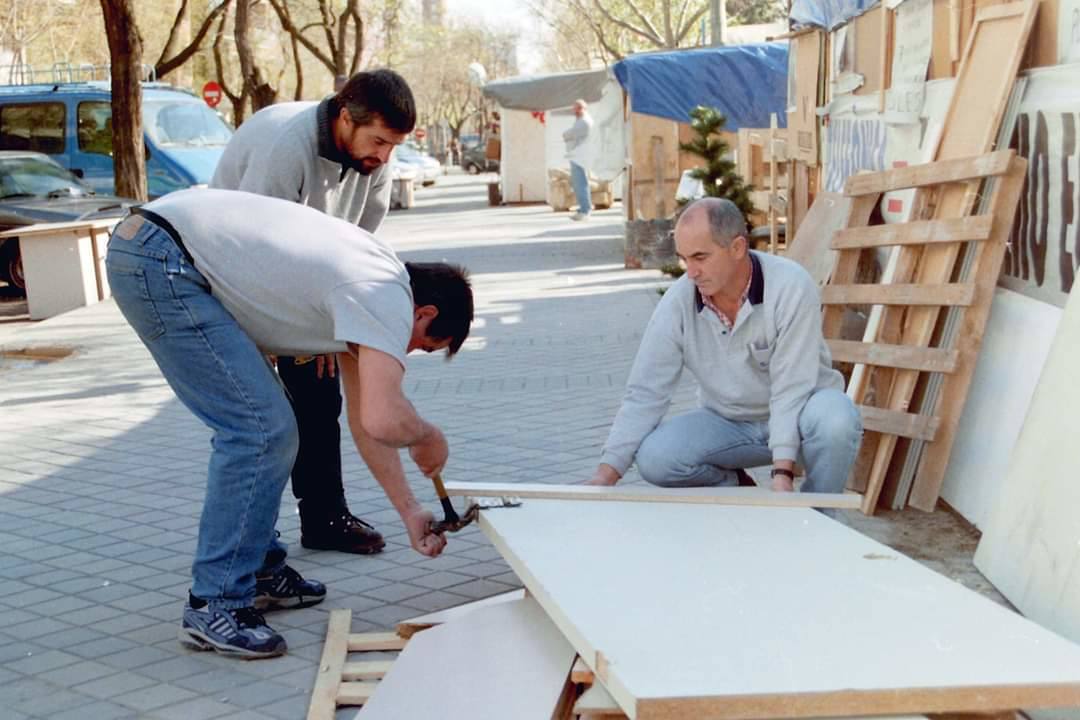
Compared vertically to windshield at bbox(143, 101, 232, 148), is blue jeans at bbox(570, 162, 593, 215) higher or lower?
lower

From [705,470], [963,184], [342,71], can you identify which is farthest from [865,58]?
[342,71]

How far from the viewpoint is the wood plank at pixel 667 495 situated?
12.7 ft

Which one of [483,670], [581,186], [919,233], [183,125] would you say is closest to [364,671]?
[483,670]

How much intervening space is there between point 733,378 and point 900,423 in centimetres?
104

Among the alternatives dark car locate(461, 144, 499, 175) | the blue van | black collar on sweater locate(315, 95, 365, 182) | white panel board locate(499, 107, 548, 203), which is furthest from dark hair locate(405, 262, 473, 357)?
dark car locate(461, 144, 499, 175)

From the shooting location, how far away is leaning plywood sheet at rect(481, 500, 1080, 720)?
2.47 metres

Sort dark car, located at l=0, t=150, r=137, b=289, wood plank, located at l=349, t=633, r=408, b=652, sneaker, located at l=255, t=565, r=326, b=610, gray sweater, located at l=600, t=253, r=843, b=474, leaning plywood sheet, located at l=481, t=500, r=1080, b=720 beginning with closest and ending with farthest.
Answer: leaning plywood sheet, located at l=481, t=500, r=1080, b=720
wood plank, located at l=349, t=633, r=408, b=652
gray sweater, located at l=600, t=253, r=843, b=474
sneaker, located at l=255, t=565, r=326, b=610
dark car, located at l=0, t=150, r=137, b=289

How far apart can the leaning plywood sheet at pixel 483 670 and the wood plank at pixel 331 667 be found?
273mm

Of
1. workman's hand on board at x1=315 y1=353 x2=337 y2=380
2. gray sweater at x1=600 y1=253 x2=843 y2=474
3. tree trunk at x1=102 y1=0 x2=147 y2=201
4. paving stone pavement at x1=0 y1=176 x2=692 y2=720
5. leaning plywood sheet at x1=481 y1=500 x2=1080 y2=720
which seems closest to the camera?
leaning plywood sheet at x1=481 y1=500 x2=1080 y2=720

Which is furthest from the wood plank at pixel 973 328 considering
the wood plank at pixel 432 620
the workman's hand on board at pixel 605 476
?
the wood plank at pixel 432 620

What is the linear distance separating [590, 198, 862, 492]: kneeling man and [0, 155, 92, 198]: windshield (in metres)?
13.0

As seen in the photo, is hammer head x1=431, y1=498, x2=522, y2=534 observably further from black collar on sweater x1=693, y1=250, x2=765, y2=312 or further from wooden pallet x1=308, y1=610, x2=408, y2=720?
black collar on sweater x1=693, y1=250, x2=765, y2=312

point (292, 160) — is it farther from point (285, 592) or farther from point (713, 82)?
point (713, 82)

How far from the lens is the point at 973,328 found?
205 inches
